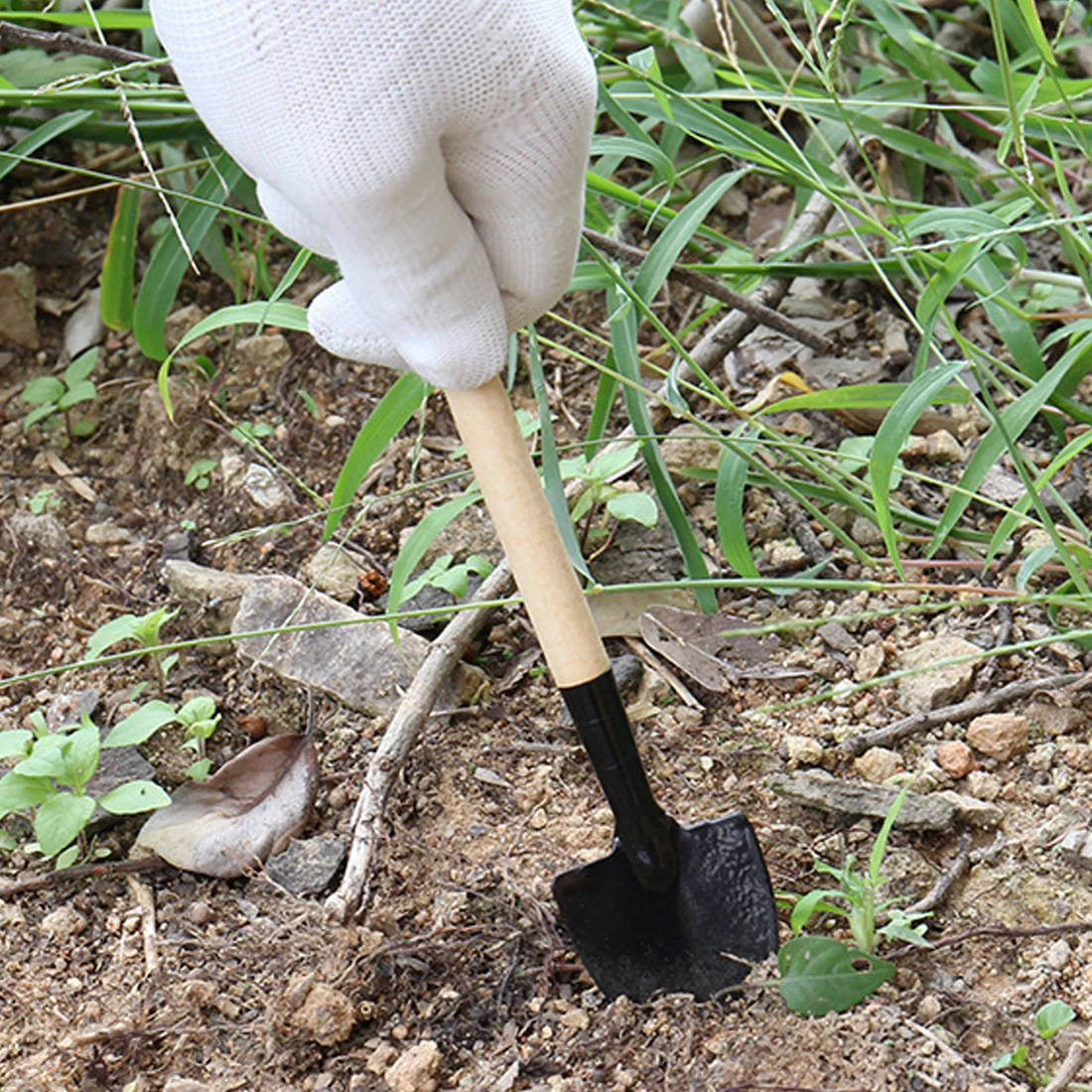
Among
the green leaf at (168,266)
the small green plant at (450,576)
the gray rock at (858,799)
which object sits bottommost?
the gray rock at (858,799)

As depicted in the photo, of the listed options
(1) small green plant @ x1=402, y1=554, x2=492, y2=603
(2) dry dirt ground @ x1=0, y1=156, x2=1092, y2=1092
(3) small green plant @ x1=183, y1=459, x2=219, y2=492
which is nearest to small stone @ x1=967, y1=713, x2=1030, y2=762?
(2) dry dirt ground @ x1=0, y1=156, x2=1092, y2=1092

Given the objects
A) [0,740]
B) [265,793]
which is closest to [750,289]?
[265,793]

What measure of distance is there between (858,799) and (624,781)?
28 cm

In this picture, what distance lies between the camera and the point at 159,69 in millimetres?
2039

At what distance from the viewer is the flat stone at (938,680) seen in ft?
4.83

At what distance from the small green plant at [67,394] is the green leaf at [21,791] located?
747 mm

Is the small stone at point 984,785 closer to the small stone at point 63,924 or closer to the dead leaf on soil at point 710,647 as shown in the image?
the dead leaf on soil at point 710,647

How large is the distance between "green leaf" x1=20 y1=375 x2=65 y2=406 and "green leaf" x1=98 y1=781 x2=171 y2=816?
828 mm

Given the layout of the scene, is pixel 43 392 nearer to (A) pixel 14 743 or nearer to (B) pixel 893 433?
(A) pixel 14 743

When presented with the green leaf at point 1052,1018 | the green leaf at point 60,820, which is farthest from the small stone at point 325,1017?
the green leaf at point 1052,1018

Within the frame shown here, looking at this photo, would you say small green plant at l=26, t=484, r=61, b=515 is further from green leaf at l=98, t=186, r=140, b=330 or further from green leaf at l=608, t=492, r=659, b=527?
green leaf at l=608, t=492, r=659, b=527

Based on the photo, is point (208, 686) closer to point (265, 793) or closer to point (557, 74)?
point (265, 793)

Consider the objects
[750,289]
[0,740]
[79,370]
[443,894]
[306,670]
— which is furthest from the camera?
[79,370]

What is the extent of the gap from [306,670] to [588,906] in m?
0.50
